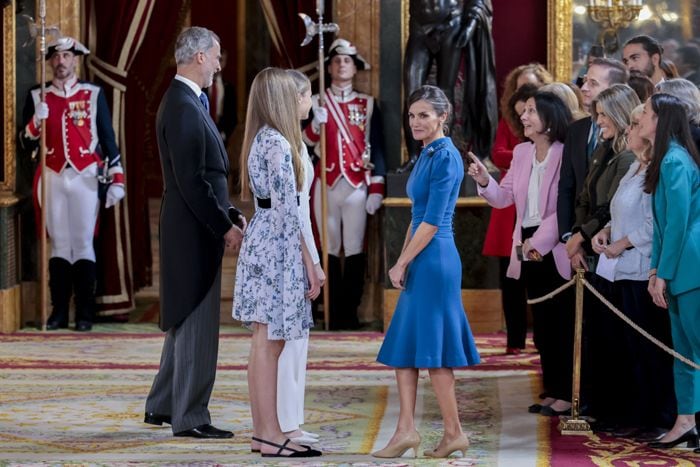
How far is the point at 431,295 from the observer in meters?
5.31

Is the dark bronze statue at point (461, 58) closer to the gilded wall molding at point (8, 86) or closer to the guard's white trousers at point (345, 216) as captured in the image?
the guard's white trousers at point (345, 216)

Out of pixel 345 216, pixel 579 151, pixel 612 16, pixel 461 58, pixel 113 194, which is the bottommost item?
pixel 345 216

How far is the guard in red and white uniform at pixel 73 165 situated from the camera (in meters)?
9.05

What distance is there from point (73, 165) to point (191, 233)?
136 inches

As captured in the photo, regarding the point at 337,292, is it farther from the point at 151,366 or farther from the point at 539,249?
the point at 539,249

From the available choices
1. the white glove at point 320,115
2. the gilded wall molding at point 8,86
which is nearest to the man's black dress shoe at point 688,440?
the white glove at point 320,115

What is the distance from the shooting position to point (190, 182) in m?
5.69

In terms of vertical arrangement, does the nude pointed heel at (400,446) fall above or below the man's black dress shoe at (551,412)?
above

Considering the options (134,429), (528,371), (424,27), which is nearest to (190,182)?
(134,429)

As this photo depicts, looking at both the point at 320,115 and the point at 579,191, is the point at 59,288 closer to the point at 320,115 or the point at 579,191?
the point at 320,115

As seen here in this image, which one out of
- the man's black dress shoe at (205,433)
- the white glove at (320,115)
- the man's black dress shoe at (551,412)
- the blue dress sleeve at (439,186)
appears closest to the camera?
the blue dress sleeve at (439,186)

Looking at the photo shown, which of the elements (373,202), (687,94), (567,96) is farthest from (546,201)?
(373,202)

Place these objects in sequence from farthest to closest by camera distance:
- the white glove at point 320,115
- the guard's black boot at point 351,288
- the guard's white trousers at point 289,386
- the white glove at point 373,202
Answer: the guard's black boot at point 351,288
the white glove at point 373,202
the white glove at point 320,115
the guard's white trousers at point 289,386

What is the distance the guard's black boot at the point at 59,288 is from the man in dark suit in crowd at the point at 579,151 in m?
3.89
